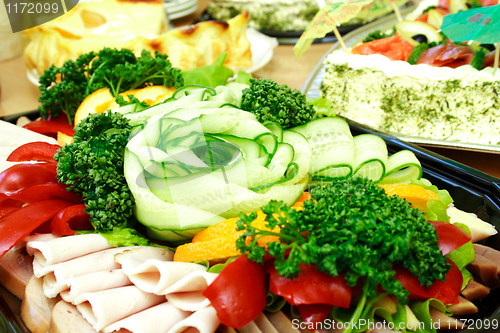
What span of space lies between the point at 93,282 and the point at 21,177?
1.58 feet

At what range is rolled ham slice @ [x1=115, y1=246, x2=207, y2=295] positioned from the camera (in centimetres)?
96

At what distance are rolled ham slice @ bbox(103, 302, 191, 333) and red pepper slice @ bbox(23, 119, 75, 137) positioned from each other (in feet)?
3.65

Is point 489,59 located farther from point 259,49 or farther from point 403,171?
Answer: point 259,49

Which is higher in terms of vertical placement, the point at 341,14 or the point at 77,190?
the point at 341,14

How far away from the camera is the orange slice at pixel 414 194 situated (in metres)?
1.14

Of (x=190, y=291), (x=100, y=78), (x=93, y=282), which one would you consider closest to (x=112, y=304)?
(x=93, y=282)

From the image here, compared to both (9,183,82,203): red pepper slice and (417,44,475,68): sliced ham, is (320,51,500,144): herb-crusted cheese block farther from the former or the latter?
(9,183,82,203): red pepper slice

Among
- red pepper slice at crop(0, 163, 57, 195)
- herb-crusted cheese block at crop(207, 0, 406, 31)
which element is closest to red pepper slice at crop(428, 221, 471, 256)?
red pepper slice at crop(0, 163, 57, 195)

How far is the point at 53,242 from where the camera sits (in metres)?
1.08

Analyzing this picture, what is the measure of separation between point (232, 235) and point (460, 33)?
139cm

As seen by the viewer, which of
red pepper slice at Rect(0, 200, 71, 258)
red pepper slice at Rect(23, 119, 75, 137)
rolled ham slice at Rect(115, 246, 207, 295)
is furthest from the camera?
red pepper slice at Rect(23, 119, 75, 137)

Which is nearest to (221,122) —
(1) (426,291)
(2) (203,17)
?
(1) (426,291)

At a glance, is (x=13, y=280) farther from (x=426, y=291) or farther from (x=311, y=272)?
(x=426, y=291)

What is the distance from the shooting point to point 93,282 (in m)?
1.00
